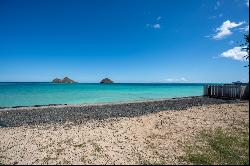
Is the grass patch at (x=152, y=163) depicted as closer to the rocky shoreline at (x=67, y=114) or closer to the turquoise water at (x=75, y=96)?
the rocky shoreline at (x=67, y=114)

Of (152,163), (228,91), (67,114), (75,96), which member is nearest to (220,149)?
(152,163)

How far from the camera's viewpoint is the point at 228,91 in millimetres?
27219

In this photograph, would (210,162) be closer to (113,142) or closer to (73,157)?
(113,142)

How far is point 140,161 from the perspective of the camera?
774 centimetres

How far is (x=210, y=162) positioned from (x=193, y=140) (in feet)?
6.46

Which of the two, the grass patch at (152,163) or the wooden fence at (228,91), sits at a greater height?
the wooden fence at (228,91)

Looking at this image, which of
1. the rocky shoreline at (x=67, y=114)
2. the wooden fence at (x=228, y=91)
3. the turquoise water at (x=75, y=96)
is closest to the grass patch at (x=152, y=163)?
the rocky shoreline at (x=67, y=114)

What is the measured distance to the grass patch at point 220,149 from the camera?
741 centimetres

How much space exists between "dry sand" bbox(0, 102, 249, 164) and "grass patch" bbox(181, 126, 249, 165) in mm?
470

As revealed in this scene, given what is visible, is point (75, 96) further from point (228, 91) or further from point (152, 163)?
point (152, 163)

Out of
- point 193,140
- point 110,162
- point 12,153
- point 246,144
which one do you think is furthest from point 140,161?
point 12,153

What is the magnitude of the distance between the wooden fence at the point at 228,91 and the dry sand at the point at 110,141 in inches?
518

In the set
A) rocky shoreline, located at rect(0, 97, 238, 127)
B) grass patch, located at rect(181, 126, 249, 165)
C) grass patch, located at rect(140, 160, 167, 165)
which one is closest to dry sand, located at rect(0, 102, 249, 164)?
grass patch, located at rect(140, 160, 167, 165)

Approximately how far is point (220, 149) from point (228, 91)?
2084cm
